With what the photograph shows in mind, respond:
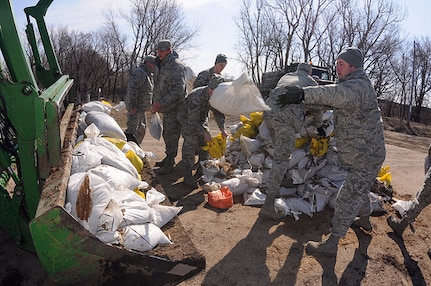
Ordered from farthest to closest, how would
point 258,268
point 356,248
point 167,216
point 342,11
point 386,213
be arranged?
point 342,11 < point 386,213 < point 356,248 < point 258,268 < point 167,216

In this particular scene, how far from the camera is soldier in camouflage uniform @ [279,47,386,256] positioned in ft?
8.16

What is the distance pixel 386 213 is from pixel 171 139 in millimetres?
3078

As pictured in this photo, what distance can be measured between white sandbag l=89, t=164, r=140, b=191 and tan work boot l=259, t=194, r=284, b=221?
4.97 feet

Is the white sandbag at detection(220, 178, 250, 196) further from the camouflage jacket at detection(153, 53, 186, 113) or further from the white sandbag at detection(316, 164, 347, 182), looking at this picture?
the camouflage jacket at detection(153, 53, 186, 113)

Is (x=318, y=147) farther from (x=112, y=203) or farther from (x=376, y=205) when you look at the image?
(x=112, y=203)

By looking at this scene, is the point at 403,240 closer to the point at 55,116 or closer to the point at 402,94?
the point at 55,116

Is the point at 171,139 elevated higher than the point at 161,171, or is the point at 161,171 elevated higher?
the point at 171,139

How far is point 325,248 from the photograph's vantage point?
9.41 ft

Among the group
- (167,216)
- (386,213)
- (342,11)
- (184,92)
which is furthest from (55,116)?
(342,11)

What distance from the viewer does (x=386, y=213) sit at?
396 cm

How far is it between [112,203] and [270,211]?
196 cm

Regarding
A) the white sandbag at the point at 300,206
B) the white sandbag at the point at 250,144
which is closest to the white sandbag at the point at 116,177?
the white sandbag at the point at 300,206

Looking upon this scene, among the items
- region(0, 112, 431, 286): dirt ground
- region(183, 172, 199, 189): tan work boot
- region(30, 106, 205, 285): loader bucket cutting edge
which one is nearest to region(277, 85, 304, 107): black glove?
region(30, 106, 205, 285): loader bucket cutting edge

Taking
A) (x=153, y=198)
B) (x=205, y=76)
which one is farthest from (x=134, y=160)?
(x=205, y=76)
